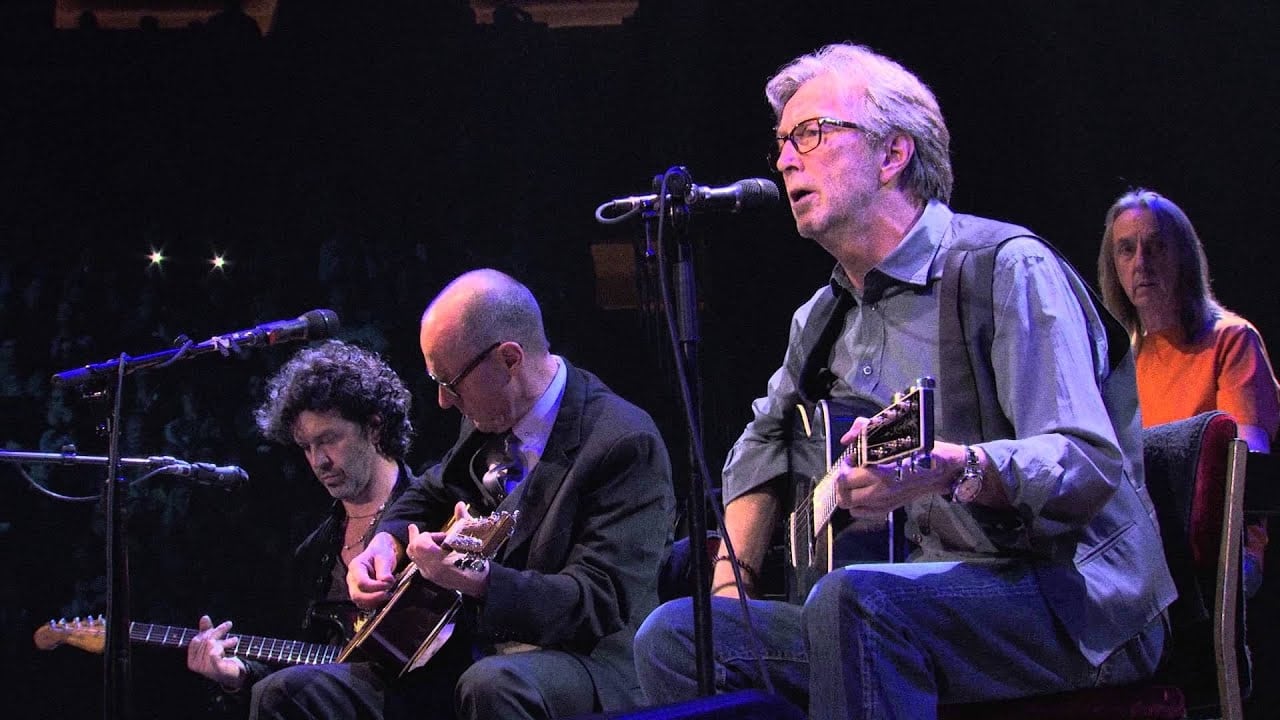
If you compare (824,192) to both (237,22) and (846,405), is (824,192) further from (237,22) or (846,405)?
(237,22)

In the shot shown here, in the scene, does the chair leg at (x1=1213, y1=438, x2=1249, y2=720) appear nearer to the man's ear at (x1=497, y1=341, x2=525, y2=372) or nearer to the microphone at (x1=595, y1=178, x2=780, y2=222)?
the microphone at (x1=595, y1=178, x2=780, y2=222)

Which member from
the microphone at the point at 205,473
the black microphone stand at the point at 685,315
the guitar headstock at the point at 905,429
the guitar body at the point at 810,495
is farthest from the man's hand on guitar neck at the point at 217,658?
the guitar headstock at the point at 905,429

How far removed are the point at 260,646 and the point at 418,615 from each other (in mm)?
1531

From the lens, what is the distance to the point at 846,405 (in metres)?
2.35

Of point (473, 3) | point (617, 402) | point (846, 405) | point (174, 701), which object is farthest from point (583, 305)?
point (846, 405)

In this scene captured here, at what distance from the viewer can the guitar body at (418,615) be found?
2.86 meters

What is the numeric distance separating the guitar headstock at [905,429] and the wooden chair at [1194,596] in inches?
20.3

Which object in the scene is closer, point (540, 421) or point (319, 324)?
point (540, 421)

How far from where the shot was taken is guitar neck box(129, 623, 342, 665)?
3.97 meters

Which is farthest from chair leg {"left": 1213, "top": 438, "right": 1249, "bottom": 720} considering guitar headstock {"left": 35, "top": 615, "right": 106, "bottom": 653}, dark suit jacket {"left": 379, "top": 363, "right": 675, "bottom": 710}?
guitar headstock {"left": 35, "top": 615, "right": 106, "bottom": 653}

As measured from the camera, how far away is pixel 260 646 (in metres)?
4.18

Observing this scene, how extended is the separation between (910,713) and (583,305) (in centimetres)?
352

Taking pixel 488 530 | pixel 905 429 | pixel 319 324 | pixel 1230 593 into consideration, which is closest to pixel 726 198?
pixel 905 429

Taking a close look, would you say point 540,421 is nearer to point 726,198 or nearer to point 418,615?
point 418,615
